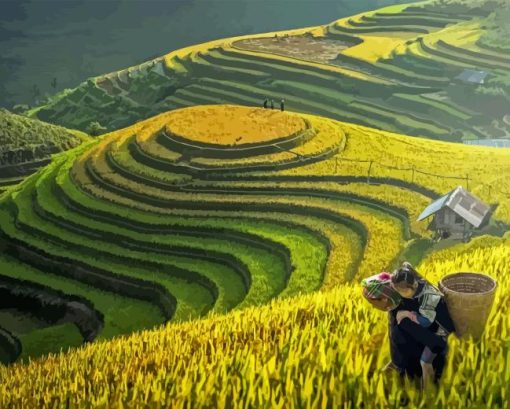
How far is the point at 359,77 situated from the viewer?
33156mm

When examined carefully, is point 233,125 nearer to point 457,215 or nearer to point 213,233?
point 213,233

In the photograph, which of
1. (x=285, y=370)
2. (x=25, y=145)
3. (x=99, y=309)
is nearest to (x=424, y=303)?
(x=285, y=370)

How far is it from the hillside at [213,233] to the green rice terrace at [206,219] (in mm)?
45

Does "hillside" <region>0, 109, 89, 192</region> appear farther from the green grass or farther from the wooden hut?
the wooden hut

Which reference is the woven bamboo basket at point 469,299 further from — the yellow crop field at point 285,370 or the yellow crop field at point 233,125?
the yellow crop field at point 233,125

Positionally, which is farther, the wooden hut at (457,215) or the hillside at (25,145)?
the hillside at (25,145)

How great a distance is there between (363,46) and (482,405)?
114 feet

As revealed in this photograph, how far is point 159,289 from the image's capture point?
49.1ft

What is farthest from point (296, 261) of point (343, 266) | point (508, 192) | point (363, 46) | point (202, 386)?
point (363, 46)

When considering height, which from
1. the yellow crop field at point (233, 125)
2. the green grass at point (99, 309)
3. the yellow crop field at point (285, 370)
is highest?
the yellow crop field at point (285, 370)

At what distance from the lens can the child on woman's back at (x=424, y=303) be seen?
3.43 meters

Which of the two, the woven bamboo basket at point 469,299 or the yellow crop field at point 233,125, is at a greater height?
the woven bamboo basket at point 469,299

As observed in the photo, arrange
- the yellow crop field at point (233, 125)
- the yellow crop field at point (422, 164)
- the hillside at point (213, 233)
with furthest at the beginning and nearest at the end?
the yellow crop field at point (233, 125) < the yellow crop field at point (422, 164) < the hillside at point (213, 233)

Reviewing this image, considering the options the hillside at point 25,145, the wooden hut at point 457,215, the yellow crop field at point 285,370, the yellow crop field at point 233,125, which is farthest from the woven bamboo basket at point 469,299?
the hillside at point 25,145
